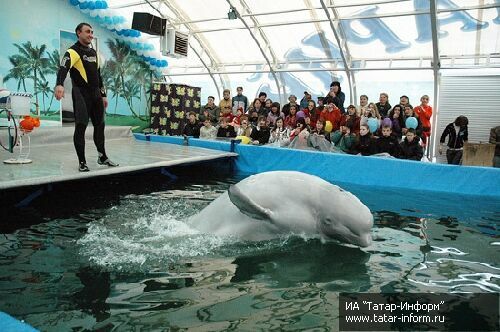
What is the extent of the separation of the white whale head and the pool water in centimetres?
18

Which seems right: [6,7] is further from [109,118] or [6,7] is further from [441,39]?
[441,39]

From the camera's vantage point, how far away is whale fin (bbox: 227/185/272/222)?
10.2ft

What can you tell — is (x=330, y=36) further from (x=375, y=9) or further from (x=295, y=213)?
(x=295, y=213)

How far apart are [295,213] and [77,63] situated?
12.3ft

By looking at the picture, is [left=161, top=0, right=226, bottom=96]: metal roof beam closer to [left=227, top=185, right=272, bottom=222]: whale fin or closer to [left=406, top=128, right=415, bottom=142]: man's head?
[left=406, top=128, right=415, bottom=142]: man's head

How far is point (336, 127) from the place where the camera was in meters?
9.85

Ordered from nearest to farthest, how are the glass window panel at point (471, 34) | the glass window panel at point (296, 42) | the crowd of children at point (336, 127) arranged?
the crowd of children at point (336, 127) < the glass window panel at point (471, 34) < the glass window panel at point (296, 42)

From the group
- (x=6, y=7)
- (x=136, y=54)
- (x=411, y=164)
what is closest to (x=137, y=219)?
(x=411, y=164)

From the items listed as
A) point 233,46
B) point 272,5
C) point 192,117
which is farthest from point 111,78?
point 272,5

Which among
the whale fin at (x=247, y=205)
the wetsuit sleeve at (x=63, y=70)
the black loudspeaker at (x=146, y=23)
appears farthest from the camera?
the black loudspeaker at (x=146, y=23)

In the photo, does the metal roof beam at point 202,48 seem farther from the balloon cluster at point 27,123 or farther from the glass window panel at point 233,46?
the balloon cluster at point 27,123

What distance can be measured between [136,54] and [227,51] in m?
3.80

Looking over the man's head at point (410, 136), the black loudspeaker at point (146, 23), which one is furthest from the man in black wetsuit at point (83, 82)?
the black loudspeaker at point (146, 23)

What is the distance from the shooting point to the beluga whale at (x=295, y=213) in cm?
334
